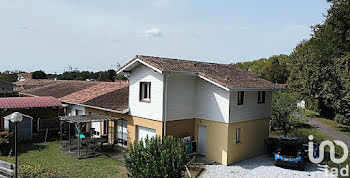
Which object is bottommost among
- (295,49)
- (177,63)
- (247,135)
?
(247,135)

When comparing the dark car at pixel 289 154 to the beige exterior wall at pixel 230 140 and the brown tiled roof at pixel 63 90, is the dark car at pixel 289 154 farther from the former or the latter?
the brown tiled roof at pixel 63 90

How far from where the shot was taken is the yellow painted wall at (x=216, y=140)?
1448 centimetres

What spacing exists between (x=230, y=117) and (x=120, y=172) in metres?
6.47

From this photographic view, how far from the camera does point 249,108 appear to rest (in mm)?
16078

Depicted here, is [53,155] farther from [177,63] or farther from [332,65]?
[332,65]

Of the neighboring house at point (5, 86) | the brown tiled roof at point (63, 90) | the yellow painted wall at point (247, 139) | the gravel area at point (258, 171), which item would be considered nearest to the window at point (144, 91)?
the yellow painted wall at point (247, 139)

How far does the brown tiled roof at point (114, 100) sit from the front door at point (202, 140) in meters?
5.11

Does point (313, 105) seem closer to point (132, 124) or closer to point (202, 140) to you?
point (202, 140)

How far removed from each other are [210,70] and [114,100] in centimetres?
748

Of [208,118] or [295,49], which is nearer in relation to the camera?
[208,118]

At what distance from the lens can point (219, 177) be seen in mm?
12633

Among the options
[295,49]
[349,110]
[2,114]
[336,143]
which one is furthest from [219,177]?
[295,49]

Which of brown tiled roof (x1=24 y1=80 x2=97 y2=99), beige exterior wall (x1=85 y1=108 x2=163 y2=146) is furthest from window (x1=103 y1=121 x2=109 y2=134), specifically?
brown tiled roof (x1=24 y1=80 x2=97 y2=99)

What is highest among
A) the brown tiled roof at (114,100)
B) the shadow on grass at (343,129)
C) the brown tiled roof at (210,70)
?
the brown tiled roof at (210,70)
